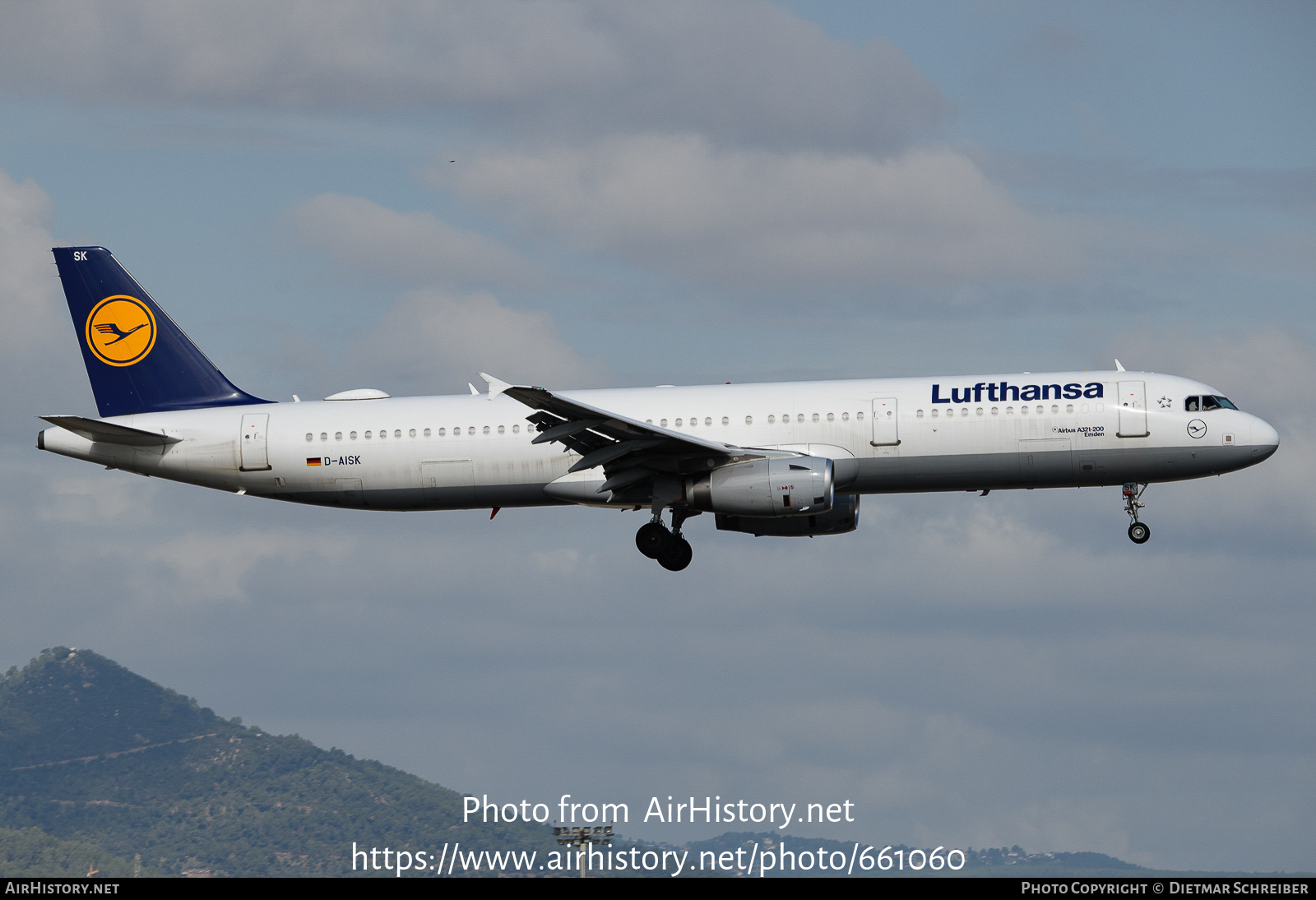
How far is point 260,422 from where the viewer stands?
150ft

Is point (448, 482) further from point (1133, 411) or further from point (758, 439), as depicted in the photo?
point (1133, 411)

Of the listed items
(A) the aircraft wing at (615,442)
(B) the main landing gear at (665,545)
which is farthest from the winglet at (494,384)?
(B) the main landing gear at (665,545)

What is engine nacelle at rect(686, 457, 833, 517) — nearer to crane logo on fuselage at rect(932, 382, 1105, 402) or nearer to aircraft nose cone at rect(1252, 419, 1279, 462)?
crane logo on fuselage at rect(932, 382, 1105, 402)

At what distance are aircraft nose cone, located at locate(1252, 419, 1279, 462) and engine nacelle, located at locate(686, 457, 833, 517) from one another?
11.8 m

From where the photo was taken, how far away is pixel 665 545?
1753 inches

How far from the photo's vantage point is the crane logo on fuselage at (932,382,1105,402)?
137 feet

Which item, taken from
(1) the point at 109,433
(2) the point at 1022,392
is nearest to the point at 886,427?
(2) the point at 1022,392

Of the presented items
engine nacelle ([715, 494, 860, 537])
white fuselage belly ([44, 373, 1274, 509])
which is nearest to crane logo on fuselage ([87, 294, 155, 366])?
white fuselage belly ([44, 373, 1274, 509])

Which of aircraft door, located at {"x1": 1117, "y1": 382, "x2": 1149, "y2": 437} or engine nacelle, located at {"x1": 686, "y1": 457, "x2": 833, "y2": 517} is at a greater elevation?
aircraft door, located at {"x1": 1117, "y1": 382, "x2": 1149, "y2": 437}

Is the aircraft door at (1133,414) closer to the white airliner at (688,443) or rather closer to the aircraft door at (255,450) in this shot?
the white airliner at (688,443)

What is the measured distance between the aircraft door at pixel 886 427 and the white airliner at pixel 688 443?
0.05 metres

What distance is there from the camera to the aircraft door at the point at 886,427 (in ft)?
137
